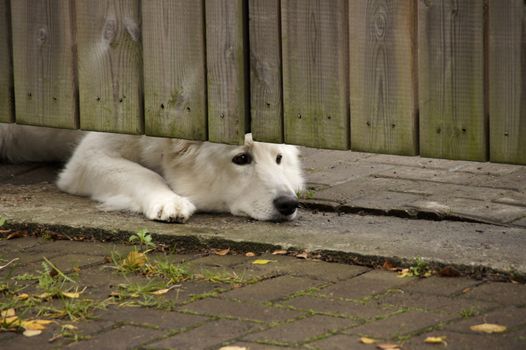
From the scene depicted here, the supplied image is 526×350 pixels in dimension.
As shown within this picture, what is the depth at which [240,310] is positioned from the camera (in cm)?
374

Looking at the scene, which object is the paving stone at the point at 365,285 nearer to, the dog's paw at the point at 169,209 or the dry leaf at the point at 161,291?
the dry leaf at the point at 161,291

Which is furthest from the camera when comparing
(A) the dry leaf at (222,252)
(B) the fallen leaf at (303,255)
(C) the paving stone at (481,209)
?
(C) the paving stone at (481,209)

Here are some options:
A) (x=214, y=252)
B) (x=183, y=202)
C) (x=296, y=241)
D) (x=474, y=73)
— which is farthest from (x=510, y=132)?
(x=183, y=202)

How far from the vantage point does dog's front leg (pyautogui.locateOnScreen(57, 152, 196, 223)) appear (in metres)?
5.16

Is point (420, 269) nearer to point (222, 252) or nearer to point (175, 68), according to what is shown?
point (222, 252)

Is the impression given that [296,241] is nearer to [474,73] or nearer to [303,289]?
[303,289]

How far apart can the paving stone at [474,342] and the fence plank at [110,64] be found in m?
2.39

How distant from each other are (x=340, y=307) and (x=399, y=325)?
0.29 meters

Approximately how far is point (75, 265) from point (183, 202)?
0.94m

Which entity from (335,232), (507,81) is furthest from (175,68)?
(507,81)

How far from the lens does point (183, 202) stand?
206 inches

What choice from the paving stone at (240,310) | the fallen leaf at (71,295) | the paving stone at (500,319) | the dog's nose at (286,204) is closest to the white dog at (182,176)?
the dog's nose at (286,204)

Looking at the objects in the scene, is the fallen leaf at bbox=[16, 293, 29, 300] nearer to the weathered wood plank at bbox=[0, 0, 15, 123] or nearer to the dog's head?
the dog's head

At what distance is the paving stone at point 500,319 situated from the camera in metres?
3.46
